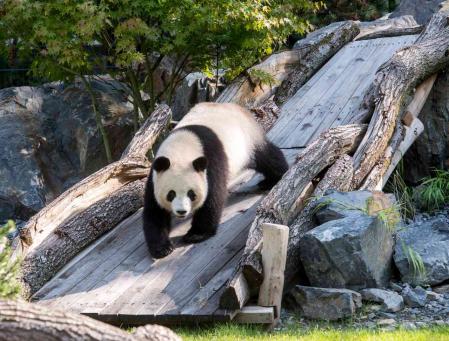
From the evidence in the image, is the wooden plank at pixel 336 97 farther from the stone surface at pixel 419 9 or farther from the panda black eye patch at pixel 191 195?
the panda black eye patch at pixel 191 195

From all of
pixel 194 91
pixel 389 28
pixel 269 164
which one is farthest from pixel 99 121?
pixel 389 28

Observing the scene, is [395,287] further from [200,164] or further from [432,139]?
[432,139]

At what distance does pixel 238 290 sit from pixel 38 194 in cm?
529

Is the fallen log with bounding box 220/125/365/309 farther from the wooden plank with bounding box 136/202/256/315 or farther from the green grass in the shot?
the wooden plank with bounding box 136/202/256/315

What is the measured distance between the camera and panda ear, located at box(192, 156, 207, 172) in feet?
19.4

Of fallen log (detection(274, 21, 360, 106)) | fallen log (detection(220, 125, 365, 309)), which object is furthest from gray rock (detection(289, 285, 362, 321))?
fallen log (detection(274, 21, 360, 106))

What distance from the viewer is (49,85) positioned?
10.8m

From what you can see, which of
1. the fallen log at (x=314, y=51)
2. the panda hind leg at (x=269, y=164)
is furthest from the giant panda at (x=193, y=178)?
the fallen log at (x=314, y=51)

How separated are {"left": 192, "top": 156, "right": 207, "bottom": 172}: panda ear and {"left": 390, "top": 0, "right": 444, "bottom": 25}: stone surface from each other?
24.7 feet

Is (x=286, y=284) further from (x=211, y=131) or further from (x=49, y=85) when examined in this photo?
(x=49, y=85)

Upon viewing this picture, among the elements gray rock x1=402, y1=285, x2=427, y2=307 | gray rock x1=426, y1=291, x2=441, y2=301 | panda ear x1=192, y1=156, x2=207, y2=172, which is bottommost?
gray rock x1=426, y1=291, x2=441, y2=301

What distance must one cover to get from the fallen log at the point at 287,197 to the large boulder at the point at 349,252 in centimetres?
33

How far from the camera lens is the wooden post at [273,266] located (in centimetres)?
512

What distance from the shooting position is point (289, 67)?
32.6 feet
